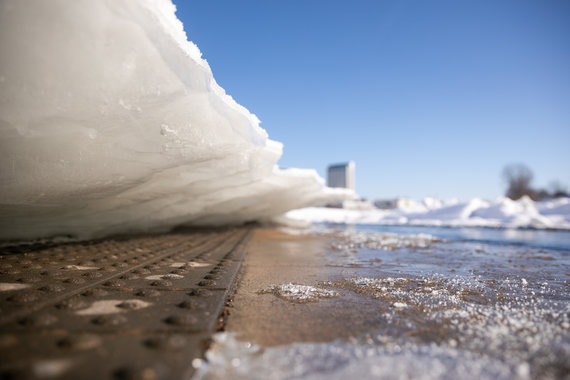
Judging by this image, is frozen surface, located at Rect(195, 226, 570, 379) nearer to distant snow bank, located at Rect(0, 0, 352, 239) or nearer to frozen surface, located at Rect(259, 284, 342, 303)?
frozen surface, located at Rect(259, 284, 342, 303)

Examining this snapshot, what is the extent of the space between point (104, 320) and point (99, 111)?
1375mm

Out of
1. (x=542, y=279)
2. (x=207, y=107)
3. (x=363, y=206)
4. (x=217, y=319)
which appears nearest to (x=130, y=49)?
(x=207, y=107)

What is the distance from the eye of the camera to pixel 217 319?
136cm

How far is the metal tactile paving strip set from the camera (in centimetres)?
88

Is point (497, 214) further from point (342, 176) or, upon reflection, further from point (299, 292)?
point (342, 176)

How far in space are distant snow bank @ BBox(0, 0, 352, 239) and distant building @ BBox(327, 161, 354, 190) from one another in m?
91.4

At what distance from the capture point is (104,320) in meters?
1.21

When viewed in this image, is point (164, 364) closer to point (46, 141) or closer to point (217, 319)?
point (217, 319)

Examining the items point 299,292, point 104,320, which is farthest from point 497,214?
point 104,320

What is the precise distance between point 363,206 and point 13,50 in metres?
65.4

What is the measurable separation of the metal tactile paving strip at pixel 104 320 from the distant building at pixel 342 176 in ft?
303

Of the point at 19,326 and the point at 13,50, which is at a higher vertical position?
the point at 13,50

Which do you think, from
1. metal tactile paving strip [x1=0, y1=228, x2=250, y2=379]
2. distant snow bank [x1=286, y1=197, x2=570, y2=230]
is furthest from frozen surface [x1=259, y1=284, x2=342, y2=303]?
distant snow bank [x1=286, y1=197, x2=570, y2=230]

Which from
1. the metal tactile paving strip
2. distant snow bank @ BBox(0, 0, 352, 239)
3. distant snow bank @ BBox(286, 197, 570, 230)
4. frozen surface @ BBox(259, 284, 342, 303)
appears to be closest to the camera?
Result: the metal tactile paving strip
